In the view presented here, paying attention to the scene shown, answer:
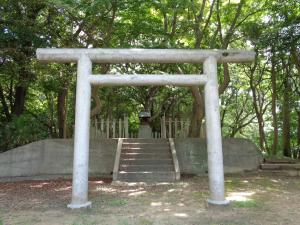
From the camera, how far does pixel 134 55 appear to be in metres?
7.04

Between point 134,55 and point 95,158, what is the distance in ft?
18.3

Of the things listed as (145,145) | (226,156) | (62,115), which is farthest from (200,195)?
(62,115)

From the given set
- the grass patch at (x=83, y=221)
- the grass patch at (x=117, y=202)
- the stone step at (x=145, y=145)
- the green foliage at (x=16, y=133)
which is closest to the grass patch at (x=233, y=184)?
the grass patch at (x=117, y=202)

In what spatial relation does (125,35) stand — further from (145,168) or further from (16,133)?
(16,133)

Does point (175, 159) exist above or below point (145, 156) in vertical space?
below

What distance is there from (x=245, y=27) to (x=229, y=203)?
29.1 ft

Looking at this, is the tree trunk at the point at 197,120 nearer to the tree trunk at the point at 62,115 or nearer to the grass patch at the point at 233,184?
the grass patch at the point at 233,184

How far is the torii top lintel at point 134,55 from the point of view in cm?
692

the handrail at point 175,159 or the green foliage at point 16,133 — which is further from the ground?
the green foliage at point 16,133

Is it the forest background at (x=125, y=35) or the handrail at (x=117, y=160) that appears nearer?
the handrail at (x=117, y=160)

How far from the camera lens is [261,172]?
37.2 feet

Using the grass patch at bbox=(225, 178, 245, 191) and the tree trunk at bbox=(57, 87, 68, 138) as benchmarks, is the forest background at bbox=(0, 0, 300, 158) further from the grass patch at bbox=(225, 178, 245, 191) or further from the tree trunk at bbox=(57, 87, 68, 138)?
the grass patch at bbox=(225, 178, 245, 191)

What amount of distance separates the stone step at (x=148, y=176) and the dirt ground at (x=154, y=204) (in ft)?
1.47

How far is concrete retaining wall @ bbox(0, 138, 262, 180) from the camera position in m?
11.0
